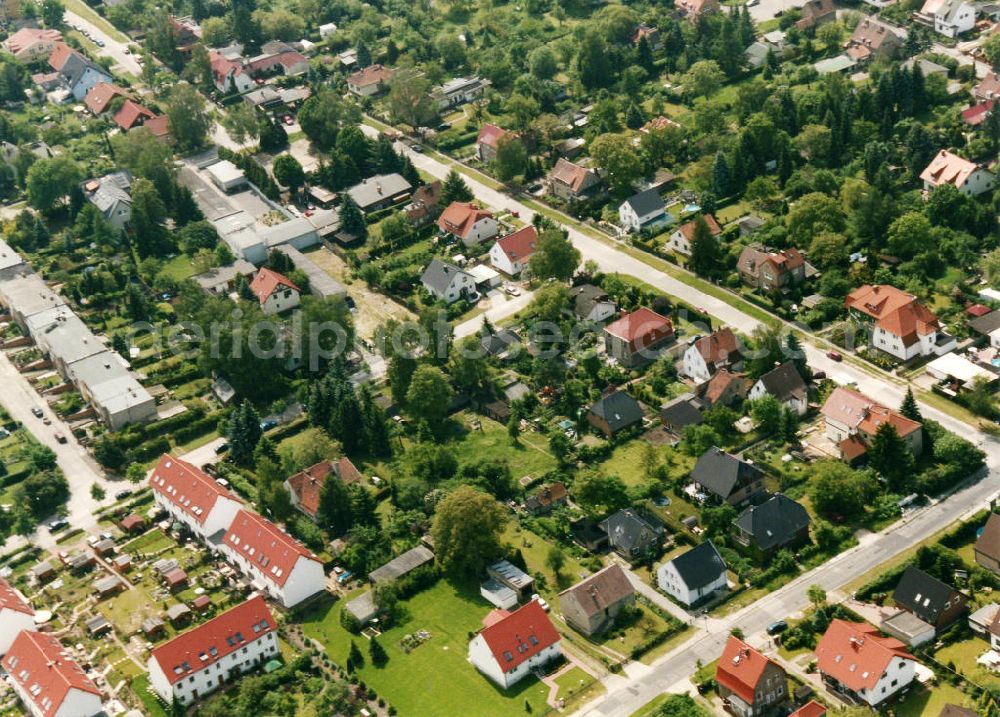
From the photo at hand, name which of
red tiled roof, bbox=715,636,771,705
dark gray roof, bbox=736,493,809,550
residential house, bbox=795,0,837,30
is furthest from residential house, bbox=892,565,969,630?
residential house, bbox=795,0,837,30

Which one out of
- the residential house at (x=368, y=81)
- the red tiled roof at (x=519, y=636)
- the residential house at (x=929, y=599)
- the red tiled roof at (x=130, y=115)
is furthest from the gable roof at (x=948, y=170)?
the red tiled roof at (x=130, y=115)

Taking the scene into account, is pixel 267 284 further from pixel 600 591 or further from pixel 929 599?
pixel 929 599

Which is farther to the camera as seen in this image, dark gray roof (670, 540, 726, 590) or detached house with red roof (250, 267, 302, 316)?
detached house with red roof (250, 267, 302, 316)

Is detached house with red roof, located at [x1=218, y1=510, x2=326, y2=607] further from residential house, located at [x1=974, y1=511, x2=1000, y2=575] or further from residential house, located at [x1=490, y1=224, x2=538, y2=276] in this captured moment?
residential house, located at [x1=974, y1=511, x2=1000, y2=575]

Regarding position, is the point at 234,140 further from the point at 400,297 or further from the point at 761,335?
the point at 761,335

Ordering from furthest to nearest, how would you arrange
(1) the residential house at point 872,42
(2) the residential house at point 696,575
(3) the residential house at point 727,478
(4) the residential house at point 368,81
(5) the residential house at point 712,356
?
(4) the residential house at point 368,81, (1) the residential house at point 872,42, (5) the residential house at point 712,356, (3) the residential house at point 727,478, (2) the residential house at point 696,575

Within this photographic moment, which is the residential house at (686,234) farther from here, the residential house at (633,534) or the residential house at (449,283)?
the residential house at (633,534)
